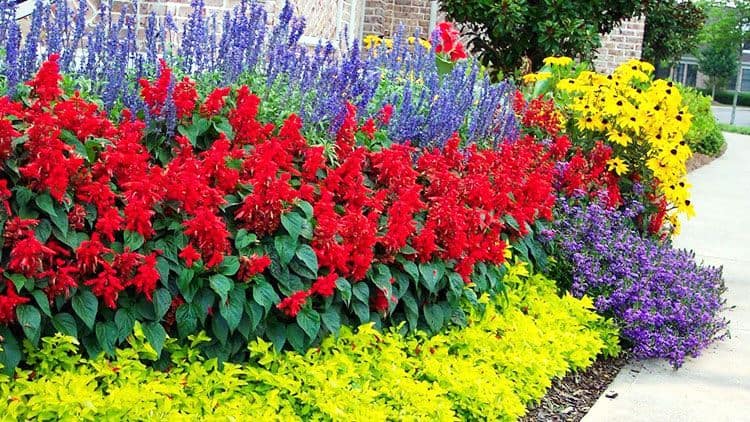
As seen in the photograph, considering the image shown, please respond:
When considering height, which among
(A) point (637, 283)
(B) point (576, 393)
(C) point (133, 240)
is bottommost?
(B) point (576, 393)

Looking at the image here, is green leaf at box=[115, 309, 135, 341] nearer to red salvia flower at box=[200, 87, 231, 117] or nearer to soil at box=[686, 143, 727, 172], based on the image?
red salvia flower at box=[200, 87, 231, 117]

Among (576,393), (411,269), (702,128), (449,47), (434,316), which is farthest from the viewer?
(702,128)

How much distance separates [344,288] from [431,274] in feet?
1.70

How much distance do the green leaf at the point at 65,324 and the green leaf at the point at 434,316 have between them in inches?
58.5

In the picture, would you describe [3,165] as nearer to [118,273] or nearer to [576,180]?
[118,273]

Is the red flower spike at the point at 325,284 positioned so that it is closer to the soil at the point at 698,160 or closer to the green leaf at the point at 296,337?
the green leaf at the point at 296,337

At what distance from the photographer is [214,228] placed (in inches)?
126

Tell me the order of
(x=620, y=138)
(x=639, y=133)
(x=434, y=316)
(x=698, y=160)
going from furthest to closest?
(x=698, y=160)
(x=639, y=133)
(x=620, y=138)
(x=434, y=316)

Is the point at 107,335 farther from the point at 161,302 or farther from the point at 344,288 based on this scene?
the point at 344,288

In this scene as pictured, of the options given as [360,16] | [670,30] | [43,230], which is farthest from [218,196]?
[670,30]

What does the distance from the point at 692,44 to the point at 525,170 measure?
605 inches

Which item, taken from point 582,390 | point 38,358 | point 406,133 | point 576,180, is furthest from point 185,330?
point 576,180

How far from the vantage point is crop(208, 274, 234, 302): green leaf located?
3.17m

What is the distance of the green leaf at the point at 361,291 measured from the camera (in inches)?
143
